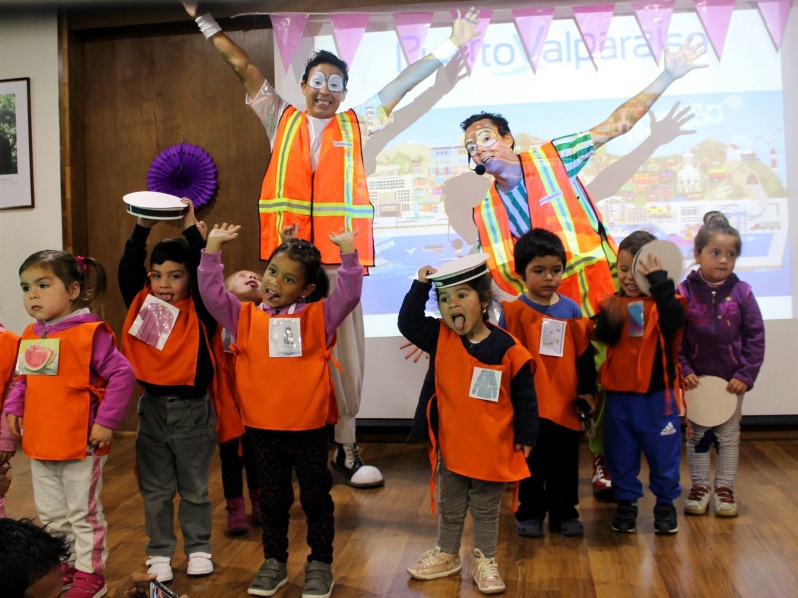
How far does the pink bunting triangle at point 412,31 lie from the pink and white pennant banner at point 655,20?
1029 millimetres

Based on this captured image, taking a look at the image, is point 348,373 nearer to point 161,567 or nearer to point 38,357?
point 161,567

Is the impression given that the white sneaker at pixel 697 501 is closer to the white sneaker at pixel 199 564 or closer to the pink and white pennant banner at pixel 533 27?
the white sneaker at pixel 199 564

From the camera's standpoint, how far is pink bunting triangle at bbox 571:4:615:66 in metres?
4.10

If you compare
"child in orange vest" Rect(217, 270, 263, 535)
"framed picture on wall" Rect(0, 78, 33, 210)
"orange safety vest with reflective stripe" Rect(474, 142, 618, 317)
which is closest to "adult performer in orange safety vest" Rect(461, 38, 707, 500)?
"orange safety vest with reflective stripe" Rect(474, 142, 618, 317)

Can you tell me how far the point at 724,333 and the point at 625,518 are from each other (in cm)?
77

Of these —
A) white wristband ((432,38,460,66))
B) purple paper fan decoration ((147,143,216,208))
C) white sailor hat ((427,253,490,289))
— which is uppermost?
white wristband ((432,38,460,66))

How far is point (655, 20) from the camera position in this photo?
4066 mm

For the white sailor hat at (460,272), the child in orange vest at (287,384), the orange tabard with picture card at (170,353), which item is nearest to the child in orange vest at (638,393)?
the white sailor hat at (460,272)

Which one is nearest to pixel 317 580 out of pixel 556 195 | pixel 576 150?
pixel 556 195

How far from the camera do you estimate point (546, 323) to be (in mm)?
2803

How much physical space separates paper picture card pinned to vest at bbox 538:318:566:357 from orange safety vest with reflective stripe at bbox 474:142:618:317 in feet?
2.91

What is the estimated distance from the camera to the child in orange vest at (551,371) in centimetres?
280

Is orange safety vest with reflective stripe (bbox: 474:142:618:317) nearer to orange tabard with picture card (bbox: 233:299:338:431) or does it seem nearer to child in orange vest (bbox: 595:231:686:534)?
child in orange vest (bbox: 595:231:686:534)

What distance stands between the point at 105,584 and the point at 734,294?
2346mm
